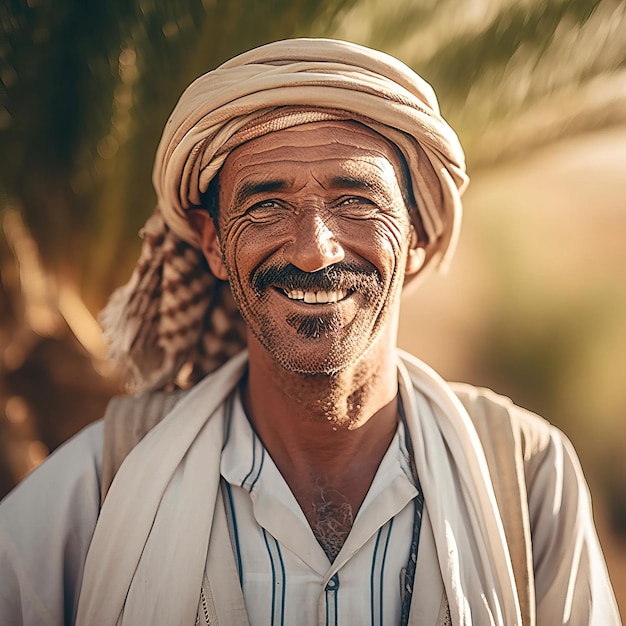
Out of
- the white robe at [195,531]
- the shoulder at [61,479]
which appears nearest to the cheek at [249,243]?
the white robe at [195,531]

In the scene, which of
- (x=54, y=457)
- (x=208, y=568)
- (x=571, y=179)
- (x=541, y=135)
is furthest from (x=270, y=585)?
(x=571, y=179)

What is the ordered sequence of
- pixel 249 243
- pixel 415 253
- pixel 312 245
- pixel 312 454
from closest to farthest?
pixel 312 245, pixel 249 243, pixel 312 454, pixel 415 253

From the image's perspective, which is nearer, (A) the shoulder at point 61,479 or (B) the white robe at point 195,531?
(B) the white robe at point 195,531

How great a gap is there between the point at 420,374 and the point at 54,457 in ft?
3.31

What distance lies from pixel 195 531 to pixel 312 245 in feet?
2.40

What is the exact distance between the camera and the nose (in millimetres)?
1965

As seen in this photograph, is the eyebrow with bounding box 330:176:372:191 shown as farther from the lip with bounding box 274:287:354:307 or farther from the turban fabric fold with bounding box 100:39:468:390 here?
the lip with bounding box 274:287:354:307

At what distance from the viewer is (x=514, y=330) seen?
12.7 ft

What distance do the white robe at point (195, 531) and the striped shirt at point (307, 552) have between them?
6 cm

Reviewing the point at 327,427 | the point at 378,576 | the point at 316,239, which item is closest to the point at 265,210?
the point at 316,239

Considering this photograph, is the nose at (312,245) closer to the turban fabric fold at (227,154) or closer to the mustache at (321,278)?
the mustache at (321,278)

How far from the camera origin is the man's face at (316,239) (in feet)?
6.59

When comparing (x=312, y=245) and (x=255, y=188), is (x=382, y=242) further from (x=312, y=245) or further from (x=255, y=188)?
(x=255, y=188)

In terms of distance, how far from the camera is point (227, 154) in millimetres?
2121
